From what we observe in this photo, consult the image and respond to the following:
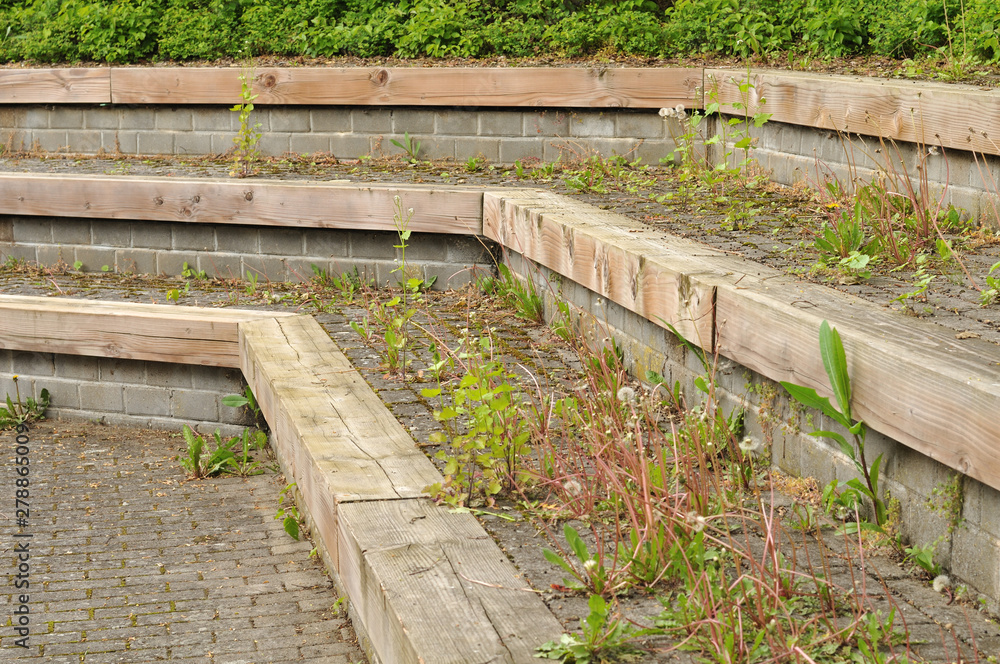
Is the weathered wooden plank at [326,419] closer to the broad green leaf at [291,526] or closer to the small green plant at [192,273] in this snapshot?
the broad green leaf at [291,526]

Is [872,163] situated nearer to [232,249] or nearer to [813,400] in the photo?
[813,400]

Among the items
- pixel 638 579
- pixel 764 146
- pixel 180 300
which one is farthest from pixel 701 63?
pixel 638 579

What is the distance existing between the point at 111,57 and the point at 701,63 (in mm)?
5181

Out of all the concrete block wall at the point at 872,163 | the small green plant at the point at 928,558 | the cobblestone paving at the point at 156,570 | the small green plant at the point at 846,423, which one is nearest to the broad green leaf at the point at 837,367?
the small green plant at the point at 846,423

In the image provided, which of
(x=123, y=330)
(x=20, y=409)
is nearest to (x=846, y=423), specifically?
(x=123, y=330)

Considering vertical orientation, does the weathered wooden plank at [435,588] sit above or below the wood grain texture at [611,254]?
below

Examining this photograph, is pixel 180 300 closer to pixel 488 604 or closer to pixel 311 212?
pixel 311 212

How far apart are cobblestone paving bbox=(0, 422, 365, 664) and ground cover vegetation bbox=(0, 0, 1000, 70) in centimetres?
449

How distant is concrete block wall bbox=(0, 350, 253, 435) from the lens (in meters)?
5.84

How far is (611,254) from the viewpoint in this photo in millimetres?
4215

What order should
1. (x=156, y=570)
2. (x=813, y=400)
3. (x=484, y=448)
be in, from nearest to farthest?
(x=813, y=400) < (x=484, y=448) < (x=156, y=570)

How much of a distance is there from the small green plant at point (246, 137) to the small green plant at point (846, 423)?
528 cm

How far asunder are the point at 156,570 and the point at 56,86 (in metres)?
5.98

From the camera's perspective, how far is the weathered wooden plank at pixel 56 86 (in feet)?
27.5
